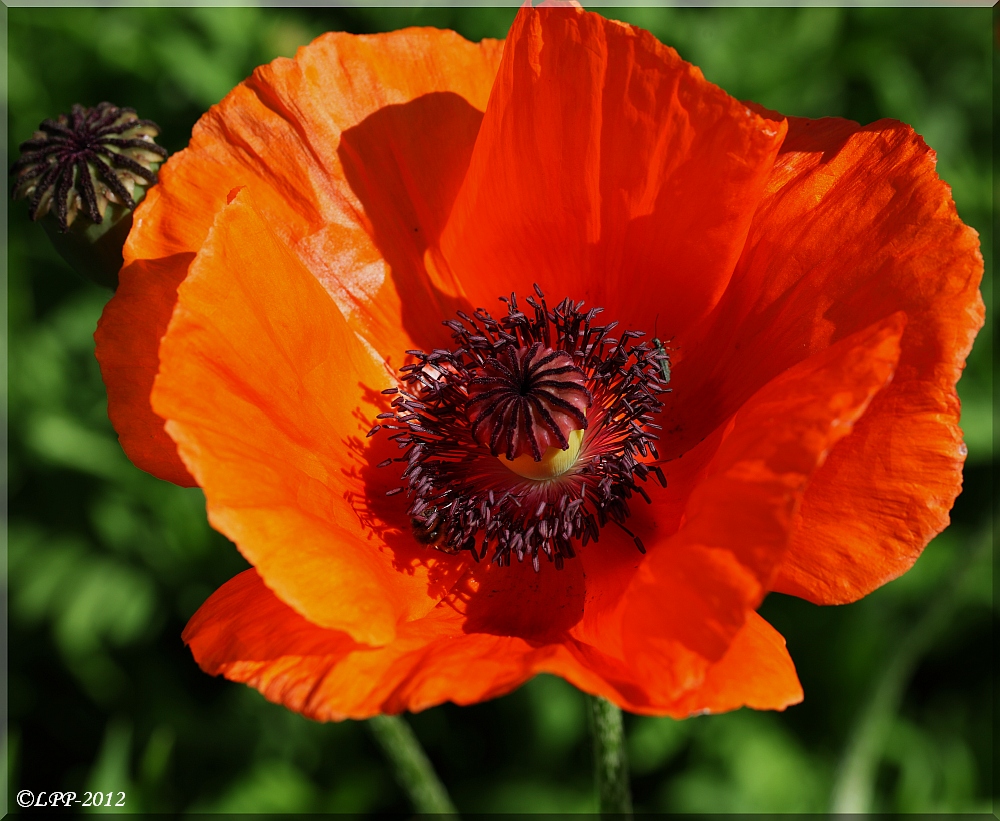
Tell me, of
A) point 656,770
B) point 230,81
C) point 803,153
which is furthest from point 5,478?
point 803,153

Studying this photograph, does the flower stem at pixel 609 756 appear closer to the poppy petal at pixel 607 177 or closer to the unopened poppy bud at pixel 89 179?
the poppy petal at pixel 607 177

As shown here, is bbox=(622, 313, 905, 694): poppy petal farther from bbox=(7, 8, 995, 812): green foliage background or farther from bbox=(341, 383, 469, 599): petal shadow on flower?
bbox=(7, 8, 995, 812): green foliage background

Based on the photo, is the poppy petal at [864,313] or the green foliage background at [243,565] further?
the green foliage background at [243,565]

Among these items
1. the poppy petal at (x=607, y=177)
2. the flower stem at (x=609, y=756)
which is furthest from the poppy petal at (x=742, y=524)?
the poppy petal at (x=607, y=177)

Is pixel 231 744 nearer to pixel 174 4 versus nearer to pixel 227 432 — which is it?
pixel 227 432

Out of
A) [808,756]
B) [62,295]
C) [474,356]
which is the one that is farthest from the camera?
[62,295]

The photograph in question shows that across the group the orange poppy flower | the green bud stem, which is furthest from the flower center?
the green bud stem
